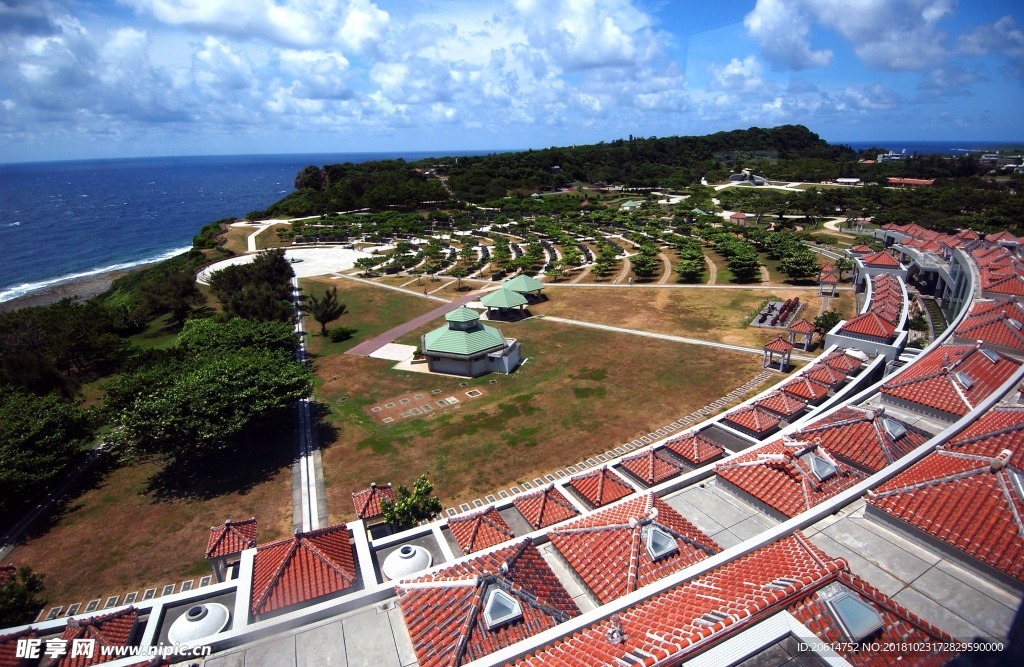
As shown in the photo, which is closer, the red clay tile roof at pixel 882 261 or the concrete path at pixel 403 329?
the concrete path at pixel 403 329

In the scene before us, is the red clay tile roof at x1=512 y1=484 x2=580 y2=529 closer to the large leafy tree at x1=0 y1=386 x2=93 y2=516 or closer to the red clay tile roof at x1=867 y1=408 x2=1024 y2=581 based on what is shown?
the red clay tile roof at x1=867 y1=408 x2=1024 y2=581

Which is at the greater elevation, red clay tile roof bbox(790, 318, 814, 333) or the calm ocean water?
red clay tile roof bbox(790, 318, 814, 333)

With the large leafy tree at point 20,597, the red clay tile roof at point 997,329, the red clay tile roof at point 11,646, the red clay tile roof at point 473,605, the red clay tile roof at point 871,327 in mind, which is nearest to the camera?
the red clay tile roof at point 473,605

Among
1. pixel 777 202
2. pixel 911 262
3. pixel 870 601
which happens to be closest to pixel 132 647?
pixel 870 601

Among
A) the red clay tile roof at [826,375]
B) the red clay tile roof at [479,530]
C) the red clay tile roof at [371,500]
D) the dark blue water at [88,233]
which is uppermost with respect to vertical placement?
the red clay tile roof at [826,375]

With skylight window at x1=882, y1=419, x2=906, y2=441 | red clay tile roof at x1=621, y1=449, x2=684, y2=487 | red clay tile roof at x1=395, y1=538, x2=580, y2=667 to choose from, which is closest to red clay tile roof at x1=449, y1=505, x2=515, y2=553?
red clay tile roof at x1=395, y1=538, x2=580, y2=667

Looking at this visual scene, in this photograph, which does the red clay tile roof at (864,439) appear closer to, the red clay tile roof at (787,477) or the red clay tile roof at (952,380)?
the red clay tile roof at (787,477)

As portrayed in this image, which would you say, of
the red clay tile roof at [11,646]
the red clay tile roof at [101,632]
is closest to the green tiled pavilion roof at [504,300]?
the red clay tile roof at [101,632]

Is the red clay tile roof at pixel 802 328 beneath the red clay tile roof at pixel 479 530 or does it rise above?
beneath
